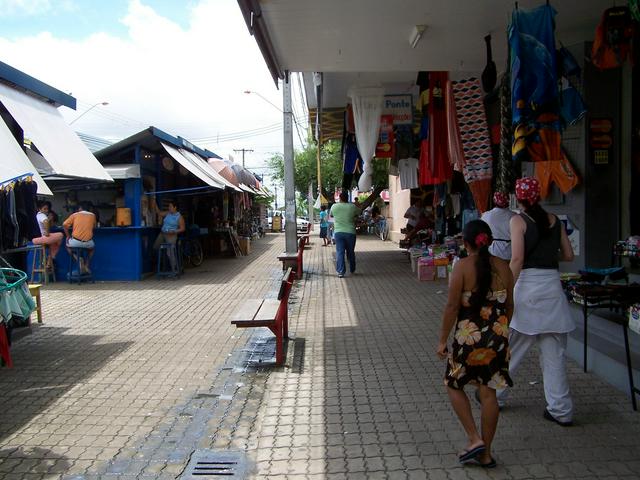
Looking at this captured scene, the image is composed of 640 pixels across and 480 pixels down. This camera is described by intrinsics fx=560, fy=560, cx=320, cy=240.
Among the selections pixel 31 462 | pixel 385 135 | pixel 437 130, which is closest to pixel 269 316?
pixel 31 462

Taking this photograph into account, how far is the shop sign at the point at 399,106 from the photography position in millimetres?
11617

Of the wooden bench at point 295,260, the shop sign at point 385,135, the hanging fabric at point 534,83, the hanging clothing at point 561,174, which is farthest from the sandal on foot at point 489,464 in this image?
the wooden bench at point 295,260

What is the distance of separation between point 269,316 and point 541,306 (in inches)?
111

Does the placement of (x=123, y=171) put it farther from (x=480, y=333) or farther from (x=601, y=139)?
(x=480, y=333)

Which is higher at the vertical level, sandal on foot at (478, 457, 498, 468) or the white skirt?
the white skirt

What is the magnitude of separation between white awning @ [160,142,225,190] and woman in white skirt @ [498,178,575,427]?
10031mm

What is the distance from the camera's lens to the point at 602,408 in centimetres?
436

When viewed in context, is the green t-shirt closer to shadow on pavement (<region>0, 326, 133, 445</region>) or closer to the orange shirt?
the orange shirt

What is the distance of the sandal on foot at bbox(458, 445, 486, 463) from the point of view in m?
3.44

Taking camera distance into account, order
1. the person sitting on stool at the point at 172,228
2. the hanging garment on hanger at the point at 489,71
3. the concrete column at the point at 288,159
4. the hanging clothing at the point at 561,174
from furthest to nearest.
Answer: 1. the concrete column at the point at 288,159
2. the person sitting on stool at the point at 172,228
3. the hanging garment on hanger at the point at 489,71
4. the hanging clothing at the point at 561,174

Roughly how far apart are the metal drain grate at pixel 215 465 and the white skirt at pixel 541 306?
217 centimetres

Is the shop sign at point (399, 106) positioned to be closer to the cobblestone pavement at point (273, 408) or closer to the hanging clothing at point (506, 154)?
the cobblestone pavement at point (273, 408)

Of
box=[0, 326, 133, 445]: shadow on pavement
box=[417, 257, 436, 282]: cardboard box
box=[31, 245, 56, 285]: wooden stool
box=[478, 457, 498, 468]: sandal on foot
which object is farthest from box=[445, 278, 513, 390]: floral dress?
box=[31, 245, 56, 285]: wooden stool

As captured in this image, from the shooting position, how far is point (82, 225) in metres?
11.6
